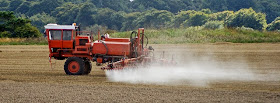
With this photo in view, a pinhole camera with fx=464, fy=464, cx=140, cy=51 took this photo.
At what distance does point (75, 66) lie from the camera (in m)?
18.0

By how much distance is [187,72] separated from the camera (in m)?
18.9

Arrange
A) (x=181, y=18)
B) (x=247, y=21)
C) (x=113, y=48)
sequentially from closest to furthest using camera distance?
(x=113, y=48), (x=247, y=21), (x=181, y=18)

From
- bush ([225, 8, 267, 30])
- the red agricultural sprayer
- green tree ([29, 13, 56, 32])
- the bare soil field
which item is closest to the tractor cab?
the red agricultural sprayer

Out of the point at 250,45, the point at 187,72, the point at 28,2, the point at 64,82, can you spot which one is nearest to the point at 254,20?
the point at 250,45

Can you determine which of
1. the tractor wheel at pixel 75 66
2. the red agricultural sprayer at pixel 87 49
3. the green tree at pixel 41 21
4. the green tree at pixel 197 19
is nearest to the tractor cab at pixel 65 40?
the red agricultural sprayer at pixel 87 49

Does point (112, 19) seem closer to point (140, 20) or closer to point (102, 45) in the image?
point (140, 20)

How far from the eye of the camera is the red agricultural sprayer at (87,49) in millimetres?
17641

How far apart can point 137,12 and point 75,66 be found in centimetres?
7802

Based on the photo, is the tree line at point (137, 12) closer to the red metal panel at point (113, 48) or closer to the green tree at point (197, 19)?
the green tree at point (197, 19)

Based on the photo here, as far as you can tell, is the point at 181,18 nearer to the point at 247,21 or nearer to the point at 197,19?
the point at 197,19

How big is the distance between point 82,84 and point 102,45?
2.76 meters

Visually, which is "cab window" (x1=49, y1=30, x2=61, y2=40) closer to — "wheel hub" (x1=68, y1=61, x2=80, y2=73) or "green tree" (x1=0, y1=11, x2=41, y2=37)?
"wheel hub" (x1=68, y1=61, x2=80, y2=73)

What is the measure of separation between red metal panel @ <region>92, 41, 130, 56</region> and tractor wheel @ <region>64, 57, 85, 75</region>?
2.24ft

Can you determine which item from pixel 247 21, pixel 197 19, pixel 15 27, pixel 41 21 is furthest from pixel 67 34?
pixel 41 21
